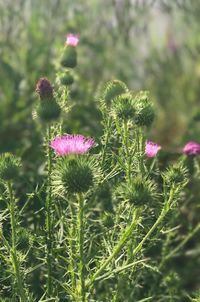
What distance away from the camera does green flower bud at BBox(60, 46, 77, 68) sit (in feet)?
8.41

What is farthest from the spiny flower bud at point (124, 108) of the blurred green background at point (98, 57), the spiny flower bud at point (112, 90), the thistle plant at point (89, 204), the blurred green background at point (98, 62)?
the blurred green background at point (98, 57)

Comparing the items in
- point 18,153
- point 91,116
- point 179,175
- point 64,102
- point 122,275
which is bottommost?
point 122,275

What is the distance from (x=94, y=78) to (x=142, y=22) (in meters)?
Result: 0.71

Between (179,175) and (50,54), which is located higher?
(50,54)

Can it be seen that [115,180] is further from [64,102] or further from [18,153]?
[18,153]

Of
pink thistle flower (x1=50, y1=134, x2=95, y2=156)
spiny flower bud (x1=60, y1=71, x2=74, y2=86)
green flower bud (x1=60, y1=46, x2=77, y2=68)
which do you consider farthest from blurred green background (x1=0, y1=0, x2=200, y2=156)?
pink thistle flower (x1=50, y1=134, x2=95, y2=156)

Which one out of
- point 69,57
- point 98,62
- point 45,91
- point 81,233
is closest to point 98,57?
point 98,62

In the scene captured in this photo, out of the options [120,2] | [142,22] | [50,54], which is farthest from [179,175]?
[142,22]

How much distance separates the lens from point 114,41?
535cm

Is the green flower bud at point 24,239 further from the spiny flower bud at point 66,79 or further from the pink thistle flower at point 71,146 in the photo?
the spiny flower bud at point 66,79

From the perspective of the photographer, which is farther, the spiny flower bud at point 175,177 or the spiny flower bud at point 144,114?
the spiny flower bud at point 144,114

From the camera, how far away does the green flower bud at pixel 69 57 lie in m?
2.56

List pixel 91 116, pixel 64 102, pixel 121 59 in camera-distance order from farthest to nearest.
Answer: pixel 121 59, pixel 91 116, pixel 64 102

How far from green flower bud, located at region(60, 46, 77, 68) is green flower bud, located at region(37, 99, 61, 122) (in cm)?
55
